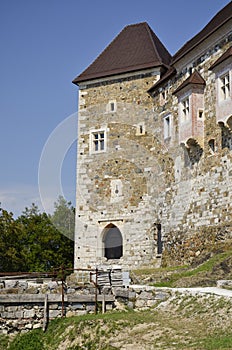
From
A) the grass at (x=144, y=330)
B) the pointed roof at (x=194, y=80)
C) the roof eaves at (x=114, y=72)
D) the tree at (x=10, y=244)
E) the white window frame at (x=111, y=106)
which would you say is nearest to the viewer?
the grass at (x=144, y=330)

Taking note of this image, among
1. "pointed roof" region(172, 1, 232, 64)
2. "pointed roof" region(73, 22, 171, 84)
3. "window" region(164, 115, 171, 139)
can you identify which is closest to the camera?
"pointed roof" region(172, 1, 232, 64)

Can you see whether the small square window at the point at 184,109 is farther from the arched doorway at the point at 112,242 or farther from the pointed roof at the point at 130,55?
the arched doorway at the point at 112,242

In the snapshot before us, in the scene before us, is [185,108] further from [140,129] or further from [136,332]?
[136,332]

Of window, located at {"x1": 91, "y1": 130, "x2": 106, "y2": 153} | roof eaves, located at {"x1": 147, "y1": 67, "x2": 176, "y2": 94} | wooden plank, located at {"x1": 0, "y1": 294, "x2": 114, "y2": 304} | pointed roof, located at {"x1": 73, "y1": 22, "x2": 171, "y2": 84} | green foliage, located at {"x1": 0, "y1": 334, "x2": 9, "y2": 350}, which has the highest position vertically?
pointed roof, located at {"x1": 73, "y1": 22, "x2": 171, "y2": 84}

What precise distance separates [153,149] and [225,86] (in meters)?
7.24

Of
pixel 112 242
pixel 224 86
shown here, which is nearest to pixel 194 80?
pixel 224 86

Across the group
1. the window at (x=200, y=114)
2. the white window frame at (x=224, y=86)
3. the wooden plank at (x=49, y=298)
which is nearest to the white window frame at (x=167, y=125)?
the window at (x=200, y=114)

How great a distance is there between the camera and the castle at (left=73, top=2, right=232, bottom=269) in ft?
82.6

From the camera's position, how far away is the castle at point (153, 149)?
25.2 m

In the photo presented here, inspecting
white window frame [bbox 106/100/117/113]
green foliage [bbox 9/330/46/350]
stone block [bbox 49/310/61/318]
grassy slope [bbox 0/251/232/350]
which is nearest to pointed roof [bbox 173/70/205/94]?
white window frame [bbox 106/100/117/113]

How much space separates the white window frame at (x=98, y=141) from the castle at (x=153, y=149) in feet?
0.17

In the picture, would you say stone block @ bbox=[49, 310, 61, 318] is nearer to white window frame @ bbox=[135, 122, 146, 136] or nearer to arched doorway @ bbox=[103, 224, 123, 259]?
arched doorway @ bbox=[103, 224, 123, 259]

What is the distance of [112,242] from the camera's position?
1246 inches

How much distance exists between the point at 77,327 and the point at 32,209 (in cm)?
3039
